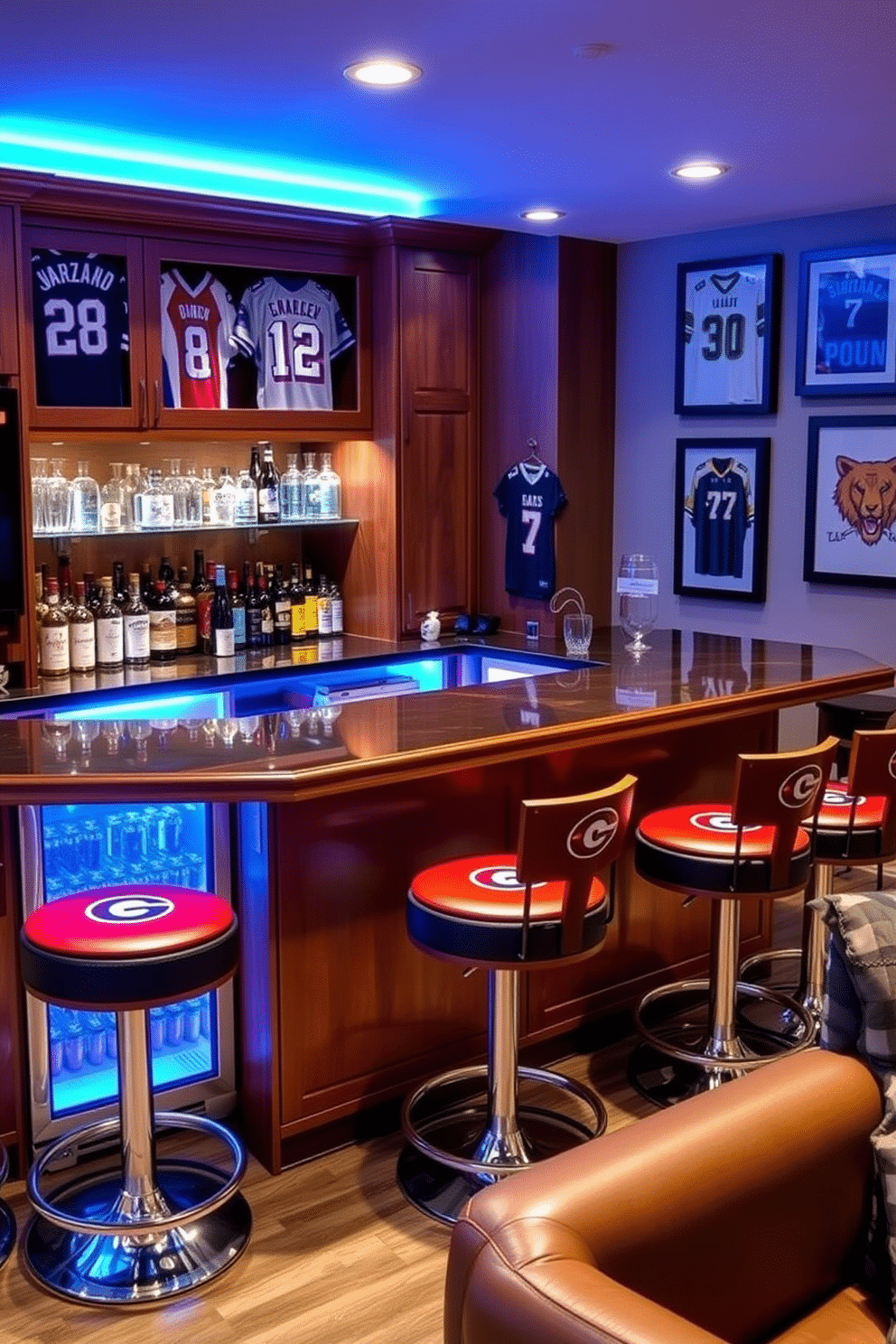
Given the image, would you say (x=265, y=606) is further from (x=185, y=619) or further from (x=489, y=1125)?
(x=489, y=1125)

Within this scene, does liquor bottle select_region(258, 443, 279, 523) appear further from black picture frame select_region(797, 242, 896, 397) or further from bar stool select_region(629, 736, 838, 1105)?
bar stool select_region(629, 736, 838, 1105)

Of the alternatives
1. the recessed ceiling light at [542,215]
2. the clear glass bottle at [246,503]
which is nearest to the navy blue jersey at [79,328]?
the clear glass bottle at [246,503]

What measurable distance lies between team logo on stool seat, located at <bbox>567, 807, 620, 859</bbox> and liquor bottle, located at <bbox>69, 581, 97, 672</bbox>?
2.53 m

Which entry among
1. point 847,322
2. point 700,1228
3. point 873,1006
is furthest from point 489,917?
point 847,322

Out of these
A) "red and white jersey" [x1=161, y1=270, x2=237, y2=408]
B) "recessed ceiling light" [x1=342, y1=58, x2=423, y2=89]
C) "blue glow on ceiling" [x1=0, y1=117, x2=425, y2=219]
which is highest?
"blue glow on ceiling" [x1=0, y1=117, x2=425, y2=219]

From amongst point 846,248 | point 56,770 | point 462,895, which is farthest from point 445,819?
point 846,248

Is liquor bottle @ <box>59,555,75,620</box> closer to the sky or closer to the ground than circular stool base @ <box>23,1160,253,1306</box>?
closer to the sky

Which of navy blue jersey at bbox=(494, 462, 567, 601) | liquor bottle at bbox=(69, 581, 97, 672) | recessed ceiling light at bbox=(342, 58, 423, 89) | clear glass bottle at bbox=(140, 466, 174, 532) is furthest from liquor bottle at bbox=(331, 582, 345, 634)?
recessed ceiling light at bbox=(342, 58, 423, 89)

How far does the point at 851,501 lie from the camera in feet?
16.5

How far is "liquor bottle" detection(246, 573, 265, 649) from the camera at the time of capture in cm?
527

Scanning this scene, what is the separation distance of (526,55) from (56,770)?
1.87 meters

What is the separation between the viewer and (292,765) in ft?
9.14

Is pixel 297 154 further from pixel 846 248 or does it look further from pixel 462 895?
pixel 462 895

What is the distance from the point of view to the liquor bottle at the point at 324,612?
18.1 ft
